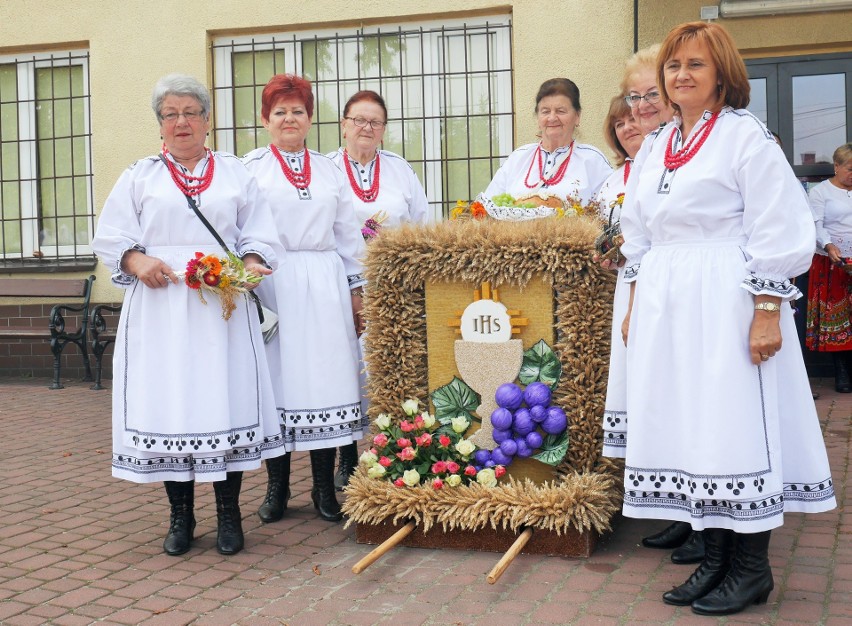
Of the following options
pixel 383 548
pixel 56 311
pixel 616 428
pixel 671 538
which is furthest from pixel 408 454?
pixel 56 311

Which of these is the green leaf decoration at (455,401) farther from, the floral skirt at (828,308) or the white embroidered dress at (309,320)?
the floral skirt at (828,308)

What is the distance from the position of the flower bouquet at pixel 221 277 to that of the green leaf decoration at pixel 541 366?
1230 millimetres

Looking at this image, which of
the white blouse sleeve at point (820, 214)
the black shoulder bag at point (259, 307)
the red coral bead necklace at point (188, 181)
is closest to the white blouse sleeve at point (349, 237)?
the black shoulder bag at point (259, 307)

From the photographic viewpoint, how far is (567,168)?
5.25 m

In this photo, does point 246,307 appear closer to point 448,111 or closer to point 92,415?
point 92,415

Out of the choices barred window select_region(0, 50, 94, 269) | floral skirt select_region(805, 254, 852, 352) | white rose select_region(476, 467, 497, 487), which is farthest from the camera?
barred window select_region(0, 50, 94, 269)

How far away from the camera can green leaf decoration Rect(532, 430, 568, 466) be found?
4219 millimetres

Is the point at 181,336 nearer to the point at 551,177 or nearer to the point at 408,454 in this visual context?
the point at 408,454

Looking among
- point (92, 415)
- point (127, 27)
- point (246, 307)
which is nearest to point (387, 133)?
point (127, 27)

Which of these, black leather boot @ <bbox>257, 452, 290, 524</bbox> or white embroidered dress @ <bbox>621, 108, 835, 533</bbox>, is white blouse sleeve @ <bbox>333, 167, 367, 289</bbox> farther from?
white embroidered dress @ <bbox>621, 108, 835, 533</bbox>

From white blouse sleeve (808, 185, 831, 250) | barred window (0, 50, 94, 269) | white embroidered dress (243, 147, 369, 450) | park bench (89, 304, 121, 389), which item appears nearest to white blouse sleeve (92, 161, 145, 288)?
white embroidered dress (243, 147, 369, 450)

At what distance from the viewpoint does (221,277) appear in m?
4.18

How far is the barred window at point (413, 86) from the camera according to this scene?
9047 mm

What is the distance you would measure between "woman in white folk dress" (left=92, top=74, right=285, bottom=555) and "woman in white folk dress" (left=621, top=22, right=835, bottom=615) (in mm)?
1736
